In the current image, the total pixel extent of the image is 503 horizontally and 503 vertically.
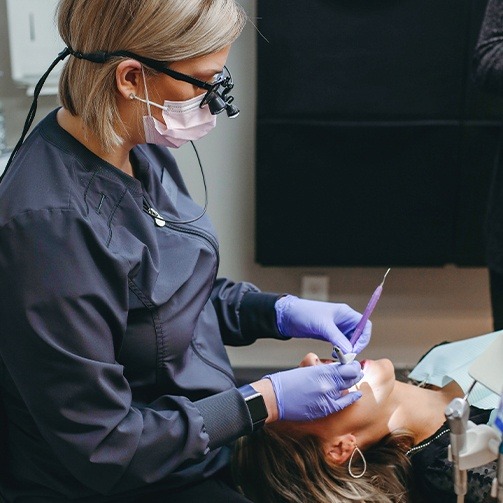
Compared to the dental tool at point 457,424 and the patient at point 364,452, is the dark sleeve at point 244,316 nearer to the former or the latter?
the patient at point 364,452

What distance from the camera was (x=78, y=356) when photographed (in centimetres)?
124

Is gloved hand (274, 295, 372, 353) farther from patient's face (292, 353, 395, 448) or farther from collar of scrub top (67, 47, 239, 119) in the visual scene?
collar of scrub top (67, 47, 239, 119)

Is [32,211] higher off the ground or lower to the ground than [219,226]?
higher

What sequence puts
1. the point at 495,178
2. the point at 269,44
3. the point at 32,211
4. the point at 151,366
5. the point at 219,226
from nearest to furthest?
the point at 32,211 → the point at 151,366 → the point at 495,178 → the point at 269,44 → the point at 219,226

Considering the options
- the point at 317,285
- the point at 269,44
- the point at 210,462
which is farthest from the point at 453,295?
the point at 210,462

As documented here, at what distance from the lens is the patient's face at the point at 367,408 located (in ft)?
5.52

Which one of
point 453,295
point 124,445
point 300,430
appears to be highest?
point 124,445

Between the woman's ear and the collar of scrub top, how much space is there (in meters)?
0.01

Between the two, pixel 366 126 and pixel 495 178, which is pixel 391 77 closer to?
pixel 366 126

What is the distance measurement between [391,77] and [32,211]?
1.64 m

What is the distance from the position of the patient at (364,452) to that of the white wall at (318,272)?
1.12 meters

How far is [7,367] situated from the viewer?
4.20 feet

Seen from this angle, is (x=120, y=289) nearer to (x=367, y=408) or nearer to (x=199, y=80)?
(x=199, y=80)

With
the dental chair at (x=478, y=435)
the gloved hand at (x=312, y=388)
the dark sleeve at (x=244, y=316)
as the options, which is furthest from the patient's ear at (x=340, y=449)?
the dental chair at (x=478, y=435)
